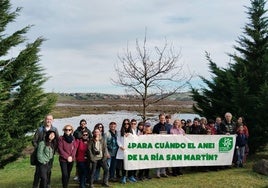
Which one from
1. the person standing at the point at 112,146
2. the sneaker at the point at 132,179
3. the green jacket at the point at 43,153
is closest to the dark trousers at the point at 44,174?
the green jacket at the point at 43,153

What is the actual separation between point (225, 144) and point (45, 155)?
664cm

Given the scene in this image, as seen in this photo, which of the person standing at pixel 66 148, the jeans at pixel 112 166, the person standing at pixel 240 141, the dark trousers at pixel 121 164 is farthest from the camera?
the person standing at pixel 240 141

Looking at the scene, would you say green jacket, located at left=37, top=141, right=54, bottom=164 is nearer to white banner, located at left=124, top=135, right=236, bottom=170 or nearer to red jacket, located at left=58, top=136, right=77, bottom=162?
red jacket, located at left=58, top=136, right=77, bottom=162

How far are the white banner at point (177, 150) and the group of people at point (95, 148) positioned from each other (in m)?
0.22

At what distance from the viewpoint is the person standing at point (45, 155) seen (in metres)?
9.52

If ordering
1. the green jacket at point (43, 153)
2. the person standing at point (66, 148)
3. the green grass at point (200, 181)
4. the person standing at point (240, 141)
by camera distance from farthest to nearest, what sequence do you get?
the person standing at point (240, 141), the green grass at point (200, 181), the person standing at point (66, 148), the green jacket at point (43, 153)

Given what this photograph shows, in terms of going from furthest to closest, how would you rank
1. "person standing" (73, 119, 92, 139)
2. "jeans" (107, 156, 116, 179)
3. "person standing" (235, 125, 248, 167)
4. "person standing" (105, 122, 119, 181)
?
"person standing" (235, 125, 248, 167) < "jeans" (107, 156, 116, 179) < "person standing" (105, 122, 119, 181) < "person standing" (73, 119, 92, 139)

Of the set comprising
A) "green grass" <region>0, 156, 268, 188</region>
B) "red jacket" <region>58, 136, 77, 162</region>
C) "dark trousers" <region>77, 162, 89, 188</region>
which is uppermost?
"red jacket" <region>58, 136, 77, 162</region>

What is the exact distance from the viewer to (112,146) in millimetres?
11484

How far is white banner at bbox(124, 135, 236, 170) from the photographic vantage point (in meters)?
12.0

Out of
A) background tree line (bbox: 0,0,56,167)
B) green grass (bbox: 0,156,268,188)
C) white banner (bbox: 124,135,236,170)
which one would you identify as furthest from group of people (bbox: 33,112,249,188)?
background tree line (bbox: 0,0,56,167)

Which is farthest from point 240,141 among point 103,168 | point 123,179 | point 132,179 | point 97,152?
point 97,152

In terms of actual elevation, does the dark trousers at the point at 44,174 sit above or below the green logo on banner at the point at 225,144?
below

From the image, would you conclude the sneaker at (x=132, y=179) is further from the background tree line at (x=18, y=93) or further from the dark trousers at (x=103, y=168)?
the background tree line at (x=18, y=93)
